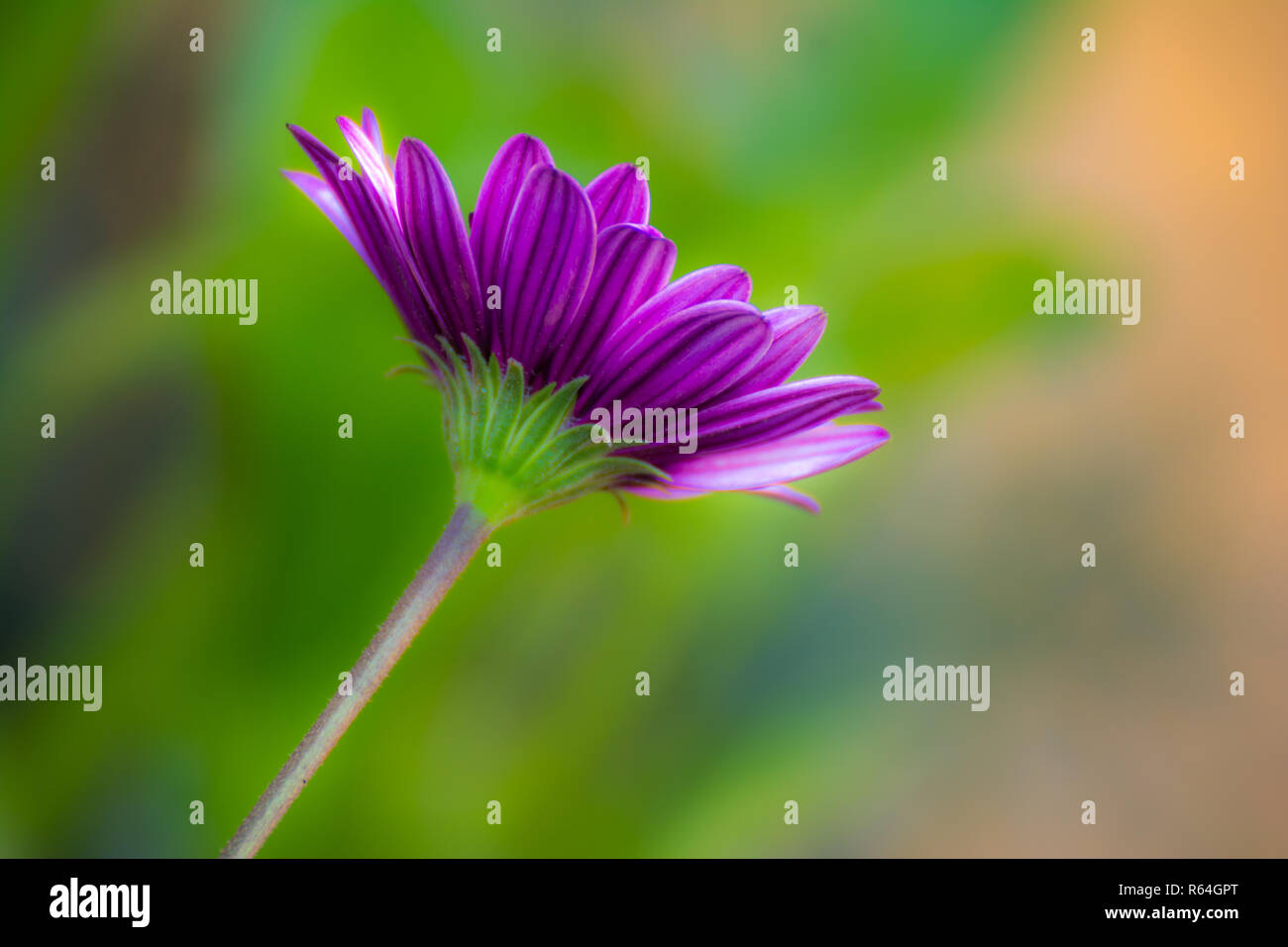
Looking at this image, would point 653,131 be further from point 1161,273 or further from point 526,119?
point 1161,273

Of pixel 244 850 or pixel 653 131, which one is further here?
pixel 653 131

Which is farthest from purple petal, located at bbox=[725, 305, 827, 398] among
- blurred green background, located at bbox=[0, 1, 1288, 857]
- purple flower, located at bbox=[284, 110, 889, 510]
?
blurred green background, located at bbox=[0, 1, 1288, 857]

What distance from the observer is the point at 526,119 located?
773 millimetres

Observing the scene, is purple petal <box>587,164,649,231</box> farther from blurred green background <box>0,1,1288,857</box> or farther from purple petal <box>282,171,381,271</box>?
blurred green background <box>0,1,1288,857</box>

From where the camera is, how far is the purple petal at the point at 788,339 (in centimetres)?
32

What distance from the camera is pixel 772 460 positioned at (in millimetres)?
322

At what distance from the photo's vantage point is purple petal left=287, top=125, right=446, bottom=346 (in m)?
0.29

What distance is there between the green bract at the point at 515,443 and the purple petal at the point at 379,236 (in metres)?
0.01

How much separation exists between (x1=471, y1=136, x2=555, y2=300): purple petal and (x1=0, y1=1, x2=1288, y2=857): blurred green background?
42 cm
